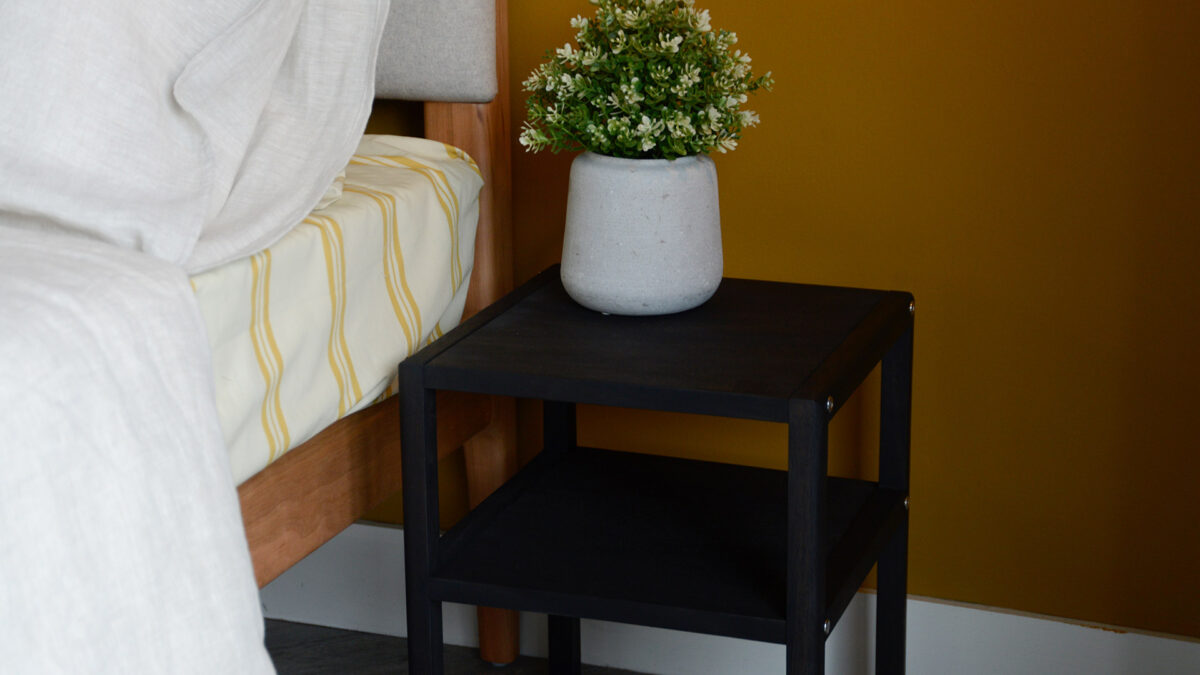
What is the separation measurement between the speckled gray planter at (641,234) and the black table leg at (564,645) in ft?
1.66

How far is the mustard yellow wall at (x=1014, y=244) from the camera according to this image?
1418mm

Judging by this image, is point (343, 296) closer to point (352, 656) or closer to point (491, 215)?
point (491, 215)

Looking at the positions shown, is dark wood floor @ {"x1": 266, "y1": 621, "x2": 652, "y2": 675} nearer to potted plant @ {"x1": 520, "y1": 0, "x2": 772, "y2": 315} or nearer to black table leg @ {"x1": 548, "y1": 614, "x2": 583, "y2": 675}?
black table leg @ {"x1": 548, "y1": 614, "x2": 583, "y2": 675}

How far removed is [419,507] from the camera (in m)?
1.18

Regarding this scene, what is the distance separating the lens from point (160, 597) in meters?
0.82

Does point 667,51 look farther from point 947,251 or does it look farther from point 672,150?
point 947,251

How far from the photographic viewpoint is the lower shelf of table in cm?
112

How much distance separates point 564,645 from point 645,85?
741 mm

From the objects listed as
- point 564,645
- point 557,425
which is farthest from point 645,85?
point 564,645

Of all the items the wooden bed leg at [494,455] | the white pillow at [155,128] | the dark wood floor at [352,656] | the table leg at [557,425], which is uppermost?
the white pillow at [155,128]

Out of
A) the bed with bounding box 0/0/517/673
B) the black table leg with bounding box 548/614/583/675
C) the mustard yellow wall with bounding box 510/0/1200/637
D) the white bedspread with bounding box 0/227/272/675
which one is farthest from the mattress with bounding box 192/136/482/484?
the black table leg with bounding box 548/614/583/675

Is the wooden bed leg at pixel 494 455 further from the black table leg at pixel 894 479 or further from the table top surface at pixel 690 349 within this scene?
the black table leg at pixel 894 479

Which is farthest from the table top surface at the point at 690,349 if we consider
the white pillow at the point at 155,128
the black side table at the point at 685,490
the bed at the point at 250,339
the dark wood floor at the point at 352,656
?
the dark wood floor at the point at 352,656

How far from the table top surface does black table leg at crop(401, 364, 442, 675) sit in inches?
1.1
